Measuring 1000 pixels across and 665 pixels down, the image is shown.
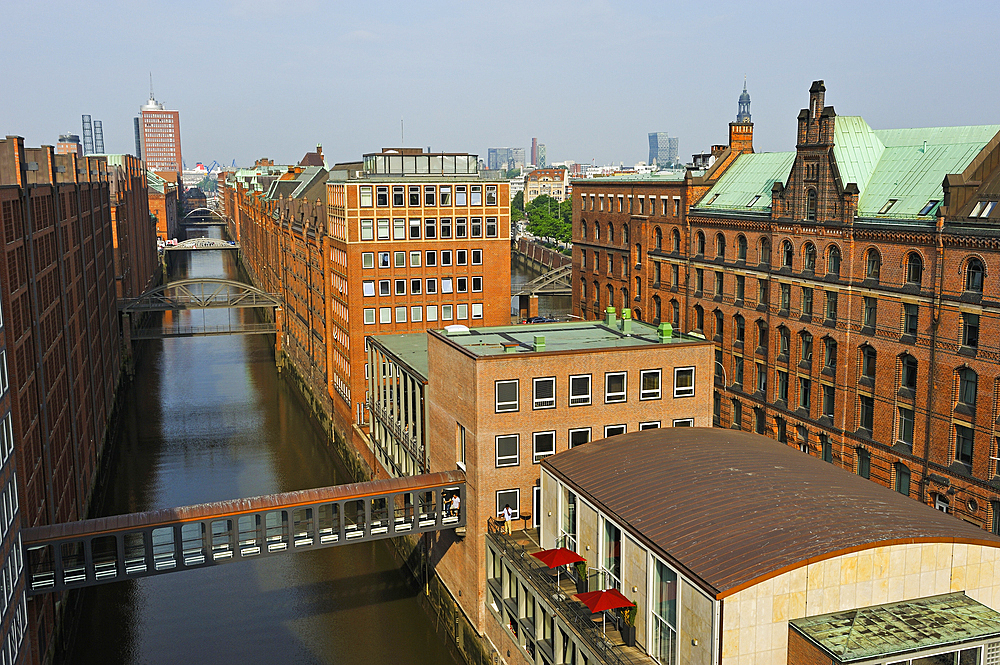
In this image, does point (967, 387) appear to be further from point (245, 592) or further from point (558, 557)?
point (245, 592)

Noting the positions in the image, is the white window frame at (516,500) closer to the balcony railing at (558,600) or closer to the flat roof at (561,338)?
the balcony railing at (558,600)

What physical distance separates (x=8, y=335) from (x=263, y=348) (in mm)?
84165

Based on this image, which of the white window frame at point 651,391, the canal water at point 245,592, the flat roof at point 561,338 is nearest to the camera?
the white window frame at point 651,391

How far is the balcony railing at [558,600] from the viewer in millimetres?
28641

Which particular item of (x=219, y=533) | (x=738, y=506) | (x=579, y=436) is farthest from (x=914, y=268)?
(x=219, y=533)

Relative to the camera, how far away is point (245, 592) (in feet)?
158

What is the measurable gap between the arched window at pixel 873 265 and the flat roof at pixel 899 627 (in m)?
25.6

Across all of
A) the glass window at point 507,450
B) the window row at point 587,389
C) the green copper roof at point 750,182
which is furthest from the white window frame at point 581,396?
the green copper roof at point 750,182

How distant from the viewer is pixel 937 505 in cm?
4481

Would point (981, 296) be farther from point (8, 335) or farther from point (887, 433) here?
point (8, 335)

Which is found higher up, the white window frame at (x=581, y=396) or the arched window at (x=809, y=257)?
the arched window at (x=809, y=257)

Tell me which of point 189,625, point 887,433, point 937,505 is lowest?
point 189,625

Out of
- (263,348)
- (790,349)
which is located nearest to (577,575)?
(790,349)

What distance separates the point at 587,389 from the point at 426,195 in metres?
31.8
